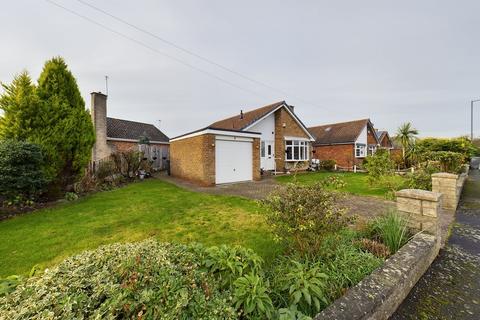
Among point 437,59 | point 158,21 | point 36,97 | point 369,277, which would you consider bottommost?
point 369,277

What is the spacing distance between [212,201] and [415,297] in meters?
6.10

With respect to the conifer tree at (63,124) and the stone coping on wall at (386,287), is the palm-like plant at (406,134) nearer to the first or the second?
the stone coping on wall at (386,287)

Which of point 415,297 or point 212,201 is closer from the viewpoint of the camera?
point 415,297

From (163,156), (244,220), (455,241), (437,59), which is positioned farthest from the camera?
(163,156)

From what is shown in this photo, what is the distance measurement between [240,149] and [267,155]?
490 centimetres

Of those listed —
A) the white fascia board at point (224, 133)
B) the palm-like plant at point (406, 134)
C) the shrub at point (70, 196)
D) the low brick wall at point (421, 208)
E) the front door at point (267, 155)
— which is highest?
the palm-like plant at point (406, 134)

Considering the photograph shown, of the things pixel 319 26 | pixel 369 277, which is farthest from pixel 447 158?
pixel 369 277

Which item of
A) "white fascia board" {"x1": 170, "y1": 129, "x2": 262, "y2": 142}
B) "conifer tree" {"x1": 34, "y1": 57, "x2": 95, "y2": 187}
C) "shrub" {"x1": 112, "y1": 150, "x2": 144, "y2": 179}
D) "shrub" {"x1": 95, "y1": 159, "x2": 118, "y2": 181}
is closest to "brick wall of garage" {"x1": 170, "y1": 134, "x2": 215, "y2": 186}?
"white fascia board" {"x1": 170, "y1": 129, "x2": 262, "y2": 142}

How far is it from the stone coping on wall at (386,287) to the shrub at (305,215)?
69cm

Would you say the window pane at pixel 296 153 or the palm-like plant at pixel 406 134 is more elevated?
the palm-like plant at pixel 406 134

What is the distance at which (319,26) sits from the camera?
413 inches

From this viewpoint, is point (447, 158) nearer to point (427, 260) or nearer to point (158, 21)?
point (427, 260)

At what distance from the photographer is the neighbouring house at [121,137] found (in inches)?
613

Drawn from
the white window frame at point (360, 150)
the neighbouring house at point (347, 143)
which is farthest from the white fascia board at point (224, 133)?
the white window frame at point (360, 150)
